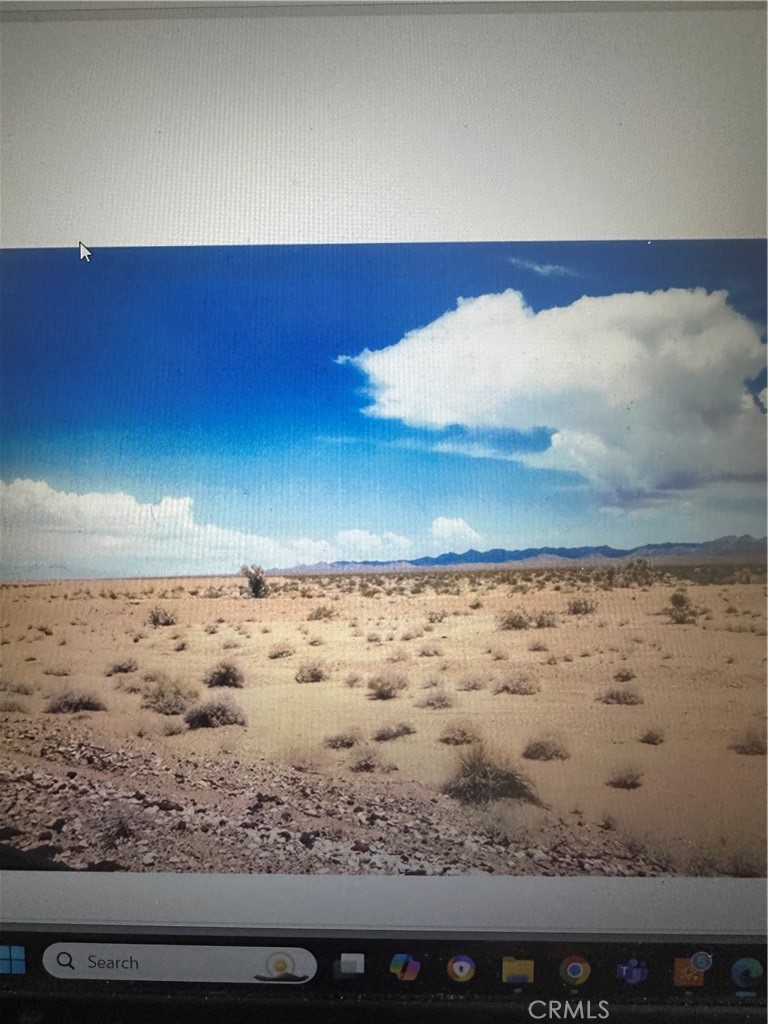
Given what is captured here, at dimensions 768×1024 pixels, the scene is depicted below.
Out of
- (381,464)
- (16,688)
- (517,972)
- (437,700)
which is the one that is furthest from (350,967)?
(381,464)

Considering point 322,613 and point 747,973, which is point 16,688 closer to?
point 322,613

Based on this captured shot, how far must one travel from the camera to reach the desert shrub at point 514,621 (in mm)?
1520

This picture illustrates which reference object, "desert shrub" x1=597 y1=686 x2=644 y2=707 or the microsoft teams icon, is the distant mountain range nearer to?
"desert shrub" x1=597 y1=686 x2=644 y2=707

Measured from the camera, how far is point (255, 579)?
1545 millimetres

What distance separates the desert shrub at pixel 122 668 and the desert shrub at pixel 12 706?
175mm

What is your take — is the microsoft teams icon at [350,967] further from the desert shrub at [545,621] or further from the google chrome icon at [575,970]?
the desert shrub at [545,621]

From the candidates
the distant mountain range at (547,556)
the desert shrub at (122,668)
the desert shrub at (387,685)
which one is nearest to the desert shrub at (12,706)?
the desert shrub at (122,668)

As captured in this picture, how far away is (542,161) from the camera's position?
1540mm

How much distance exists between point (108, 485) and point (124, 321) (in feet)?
A: 1.11

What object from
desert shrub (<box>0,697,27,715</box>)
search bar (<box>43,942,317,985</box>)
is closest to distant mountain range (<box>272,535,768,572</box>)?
desert shrub (<box>0,697,27,715</box>)

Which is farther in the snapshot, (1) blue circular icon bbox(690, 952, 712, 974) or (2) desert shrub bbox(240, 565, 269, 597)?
(2) desert shrub bbox(240, 565, 269, 597)

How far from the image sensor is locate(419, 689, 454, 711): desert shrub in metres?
1.52

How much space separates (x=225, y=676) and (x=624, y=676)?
2.57 feet

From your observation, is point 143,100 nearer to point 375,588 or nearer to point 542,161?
point 542,161
